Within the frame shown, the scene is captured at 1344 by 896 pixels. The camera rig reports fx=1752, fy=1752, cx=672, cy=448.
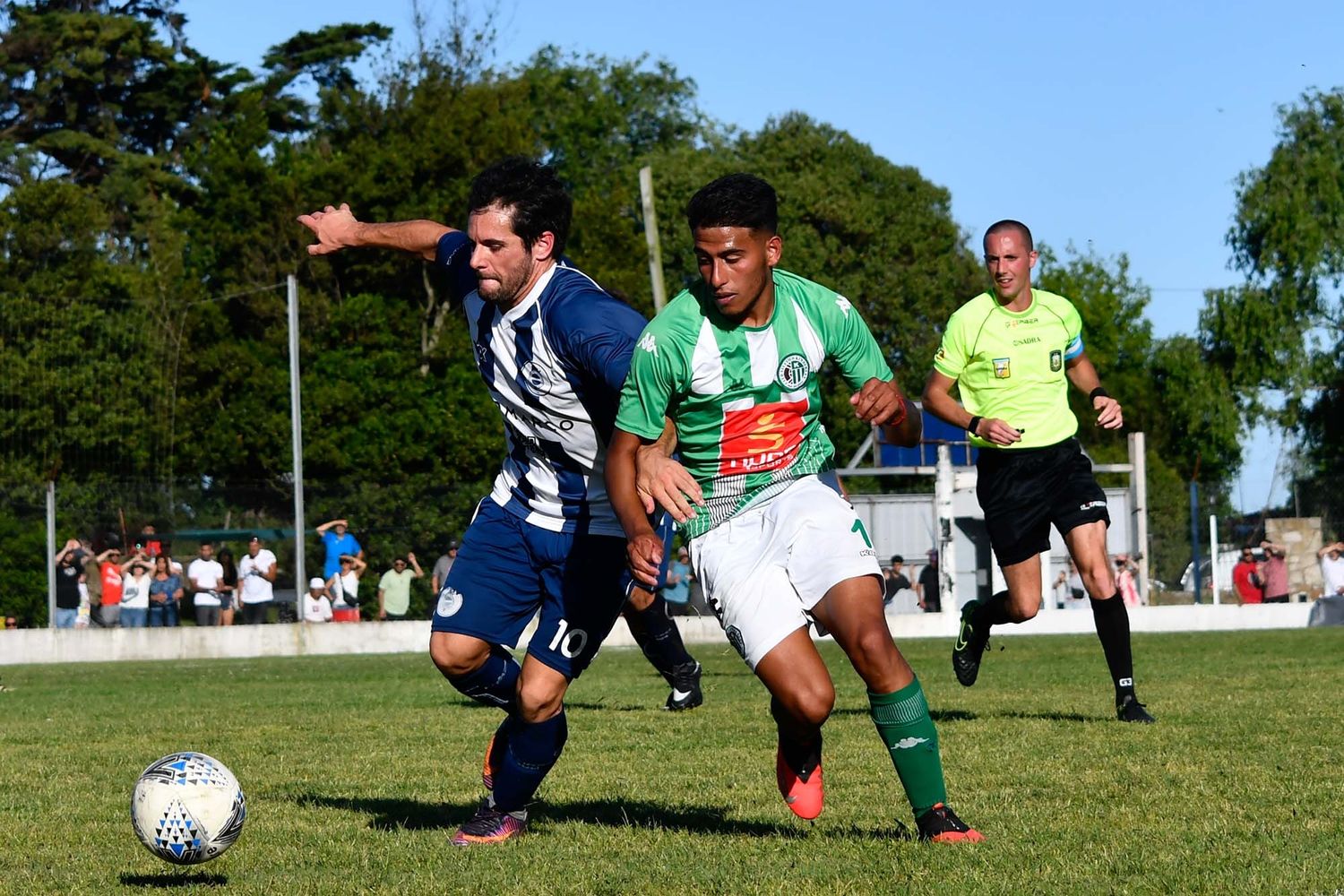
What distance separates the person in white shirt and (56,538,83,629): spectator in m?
1.50

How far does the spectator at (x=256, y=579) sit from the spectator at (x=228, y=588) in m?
0.09

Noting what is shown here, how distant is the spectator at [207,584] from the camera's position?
79.6ft

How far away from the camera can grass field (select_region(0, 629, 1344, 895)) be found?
4.82 metres

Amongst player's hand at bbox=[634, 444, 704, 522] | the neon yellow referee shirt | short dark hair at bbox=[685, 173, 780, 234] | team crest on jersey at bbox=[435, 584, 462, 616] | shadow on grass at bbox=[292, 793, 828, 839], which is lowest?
shadow on grass at bbox=[292, 793, 828, 839]

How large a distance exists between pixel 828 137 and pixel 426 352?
884 inches

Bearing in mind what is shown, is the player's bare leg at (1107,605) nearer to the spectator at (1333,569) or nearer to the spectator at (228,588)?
the spectator at (228,588)

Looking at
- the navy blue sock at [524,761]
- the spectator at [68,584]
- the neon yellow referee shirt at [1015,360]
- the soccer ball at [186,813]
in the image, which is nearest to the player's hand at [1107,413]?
the neon yellow referee shirt at [1015,360]

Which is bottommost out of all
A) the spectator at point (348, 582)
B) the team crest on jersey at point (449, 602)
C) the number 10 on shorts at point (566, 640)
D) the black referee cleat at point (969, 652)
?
the spectator at point (348, 582)

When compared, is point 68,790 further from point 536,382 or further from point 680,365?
point 680,365

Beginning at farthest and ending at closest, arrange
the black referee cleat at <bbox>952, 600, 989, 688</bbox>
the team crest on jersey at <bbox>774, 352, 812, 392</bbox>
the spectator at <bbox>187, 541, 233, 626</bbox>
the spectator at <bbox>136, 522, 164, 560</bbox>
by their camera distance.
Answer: the spectator at <bbox>187, 541, 233, 626</bbox> < the spectator at <bbox>136, 522, 164, 560</bbox> < the black referee cleat at <bbox>952, 600, 989, 688</bbox> < the team crest on jersey at <bbox>774, 352, 812, 392</bbox>

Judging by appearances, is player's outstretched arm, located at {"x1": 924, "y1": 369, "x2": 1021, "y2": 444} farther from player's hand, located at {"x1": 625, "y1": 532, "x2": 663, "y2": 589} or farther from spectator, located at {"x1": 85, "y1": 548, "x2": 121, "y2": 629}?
spectator, located at {"x1": 85, "y1": 548, "x2": 121, "y2": 629}

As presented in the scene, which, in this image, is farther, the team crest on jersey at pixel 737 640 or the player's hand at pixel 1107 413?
the player's hand at pixel 1107 413

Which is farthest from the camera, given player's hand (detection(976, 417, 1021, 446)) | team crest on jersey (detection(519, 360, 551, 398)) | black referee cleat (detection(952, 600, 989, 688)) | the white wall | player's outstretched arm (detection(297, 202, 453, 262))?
the white wall

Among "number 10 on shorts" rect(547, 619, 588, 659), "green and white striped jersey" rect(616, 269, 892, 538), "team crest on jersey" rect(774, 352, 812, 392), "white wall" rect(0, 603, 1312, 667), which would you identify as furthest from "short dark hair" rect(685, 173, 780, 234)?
"white wall" rect(0, 603, 1312, 667)
